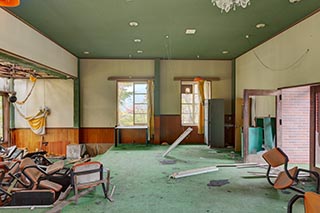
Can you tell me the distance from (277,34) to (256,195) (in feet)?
14.5

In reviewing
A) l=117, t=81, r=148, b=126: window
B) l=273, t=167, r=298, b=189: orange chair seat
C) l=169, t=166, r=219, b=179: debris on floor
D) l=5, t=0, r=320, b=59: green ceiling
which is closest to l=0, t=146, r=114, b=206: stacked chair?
l=169, t=166, r=219, b=179: debris on floor

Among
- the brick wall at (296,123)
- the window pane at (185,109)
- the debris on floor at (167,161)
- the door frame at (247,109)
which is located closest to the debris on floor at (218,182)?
the door frame at (247,109)

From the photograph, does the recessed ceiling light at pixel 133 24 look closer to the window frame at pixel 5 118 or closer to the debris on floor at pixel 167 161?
the debris on floor at pixel 167 161

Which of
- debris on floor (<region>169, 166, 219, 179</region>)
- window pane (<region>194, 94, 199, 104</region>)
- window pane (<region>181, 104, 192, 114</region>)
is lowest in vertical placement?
debris on floor (<region>169, 166, 219, 179</region>)

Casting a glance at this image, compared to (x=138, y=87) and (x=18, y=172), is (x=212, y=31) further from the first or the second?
(x=18, y=172)

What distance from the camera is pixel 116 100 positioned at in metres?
9.84

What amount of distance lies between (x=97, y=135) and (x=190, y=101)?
4.16 meters

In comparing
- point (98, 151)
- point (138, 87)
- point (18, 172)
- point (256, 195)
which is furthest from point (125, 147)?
point (256, 195)

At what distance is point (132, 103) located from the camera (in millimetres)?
10023

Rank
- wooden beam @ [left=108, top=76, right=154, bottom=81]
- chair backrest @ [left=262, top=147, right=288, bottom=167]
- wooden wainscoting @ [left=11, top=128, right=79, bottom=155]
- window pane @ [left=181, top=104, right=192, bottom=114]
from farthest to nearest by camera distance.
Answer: window pane @ [left=181, top=104, right=192, bottom=114]
wooden beam @ [left=108, top=76, right=154, bottom=81]
wooden wainscoting @ [left=11, top=128, right=79, bottom=155]
chair backrest @ [left=262, top=147, right=288, bottom=167]

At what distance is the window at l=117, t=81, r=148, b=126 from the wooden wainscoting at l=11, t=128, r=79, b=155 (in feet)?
6.58

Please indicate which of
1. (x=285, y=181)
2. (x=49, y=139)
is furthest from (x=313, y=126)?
(x=49, y=139)

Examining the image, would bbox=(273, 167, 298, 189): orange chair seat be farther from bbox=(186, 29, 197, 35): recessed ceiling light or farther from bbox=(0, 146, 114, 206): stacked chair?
bbox=(186, 29, 197, 35): recessed ceiling light

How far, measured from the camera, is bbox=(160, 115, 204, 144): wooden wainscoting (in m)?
9.91
